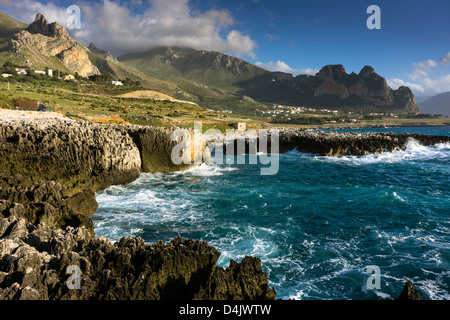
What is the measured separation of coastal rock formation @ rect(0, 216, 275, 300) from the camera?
5.62 m

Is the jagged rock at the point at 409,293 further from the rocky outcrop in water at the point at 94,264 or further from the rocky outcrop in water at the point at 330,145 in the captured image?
the rocky outcrop in water at the point at 330,145

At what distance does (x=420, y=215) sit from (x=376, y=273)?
9320 mm

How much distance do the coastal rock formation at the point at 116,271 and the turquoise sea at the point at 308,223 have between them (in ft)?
11.2

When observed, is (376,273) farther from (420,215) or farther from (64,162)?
(64,162)

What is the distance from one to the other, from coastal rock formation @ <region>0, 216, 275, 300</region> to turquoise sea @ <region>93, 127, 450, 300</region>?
3.40 m

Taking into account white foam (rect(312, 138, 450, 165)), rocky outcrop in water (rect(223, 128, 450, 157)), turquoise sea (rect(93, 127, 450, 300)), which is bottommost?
turquoise sea (rect(93, 127, 450, 300))

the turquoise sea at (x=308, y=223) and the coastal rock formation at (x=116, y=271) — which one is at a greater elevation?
the coastal rock formation at (x=116, y=271)

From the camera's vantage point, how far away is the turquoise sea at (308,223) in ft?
33.7

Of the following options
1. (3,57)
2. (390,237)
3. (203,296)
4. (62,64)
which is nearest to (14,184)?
(203,296)

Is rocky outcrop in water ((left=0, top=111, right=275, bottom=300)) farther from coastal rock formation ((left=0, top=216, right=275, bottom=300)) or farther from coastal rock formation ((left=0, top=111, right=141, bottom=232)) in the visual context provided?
coastal rock formation ((left=0, top=111, right=141, bottom=232))

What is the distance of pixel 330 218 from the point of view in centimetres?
1631

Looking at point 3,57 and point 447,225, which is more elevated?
point 3,57

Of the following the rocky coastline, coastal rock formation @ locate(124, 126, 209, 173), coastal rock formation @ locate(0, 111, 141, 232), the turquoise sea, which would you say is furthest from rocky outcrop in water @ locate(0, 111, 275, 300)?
coastal rock formation @ locate(124, 126, 209, 173)

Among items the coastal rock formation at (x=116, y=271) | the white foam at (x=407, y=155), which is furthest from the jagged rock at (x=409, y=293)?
the white foam at (x=407, y=155)
